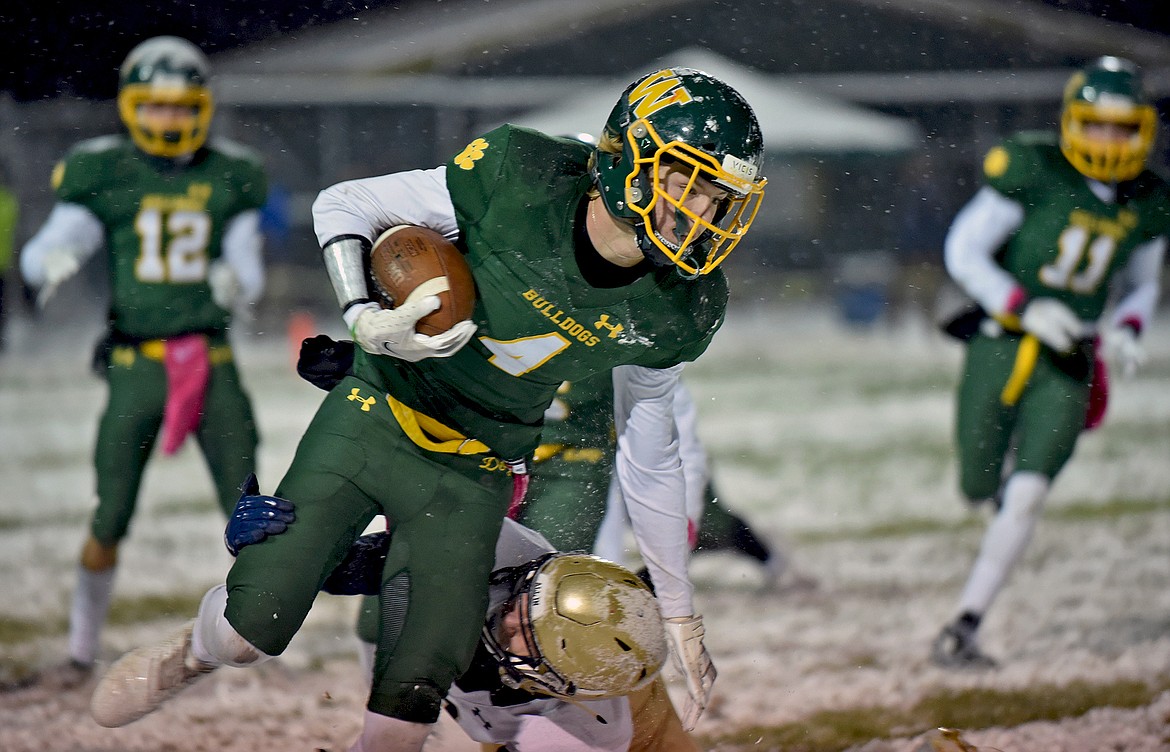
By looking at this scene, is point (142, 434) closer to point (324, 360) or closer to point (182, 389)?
point (182, 389)

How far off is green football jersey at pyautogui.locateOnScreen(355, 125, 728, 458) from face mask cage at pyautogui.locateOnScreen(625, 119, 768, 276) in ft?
0.41

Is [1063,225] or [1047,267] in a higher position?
[1063,225]

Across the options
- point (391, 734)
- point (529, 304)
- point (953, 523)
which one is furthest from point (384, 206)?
point (953, 523)

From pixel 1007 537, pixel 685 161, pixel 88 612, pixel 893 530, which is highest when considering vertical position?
pixel 685 161

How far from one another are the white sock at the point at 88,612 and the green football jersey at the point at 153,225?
31.7 inches

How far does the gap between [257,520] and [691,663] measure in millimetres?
940

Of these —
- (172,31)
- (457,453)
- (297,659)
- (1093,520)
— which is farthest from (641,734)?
(172,31)

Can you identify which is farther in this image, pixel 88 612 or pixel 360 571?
pixel 88 612

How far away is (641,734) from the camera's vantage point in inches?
107

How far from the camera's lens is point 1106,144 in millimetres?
4523

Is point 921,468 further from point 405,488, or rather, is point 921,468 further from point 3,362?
point 3,362

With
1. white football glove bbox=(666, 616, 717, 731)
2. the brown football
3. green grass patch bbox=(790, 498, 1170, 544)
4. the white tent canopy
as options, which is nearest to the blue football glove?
the brown football

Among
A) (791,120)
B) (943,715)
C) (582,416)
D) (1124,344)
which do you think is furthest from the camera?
(791,120)

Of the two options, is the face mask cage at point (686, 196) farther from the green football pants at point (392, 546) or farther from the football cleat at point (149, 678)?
the football cleat at point (149, 678)
